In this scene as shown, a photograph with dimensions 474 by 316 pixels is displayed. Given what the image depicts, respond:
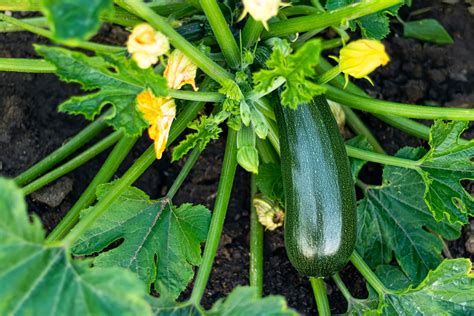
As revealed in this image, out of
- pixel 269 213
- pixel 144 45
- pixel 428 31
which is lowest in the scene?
pixel 269 213

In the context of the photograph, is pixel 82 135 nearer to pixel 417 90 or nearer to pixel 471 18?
pixel 417 90

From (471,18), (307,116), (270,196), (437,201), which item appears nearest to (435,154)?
(437,201)

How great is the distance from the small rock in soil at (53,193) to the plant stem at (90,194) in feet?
0.88

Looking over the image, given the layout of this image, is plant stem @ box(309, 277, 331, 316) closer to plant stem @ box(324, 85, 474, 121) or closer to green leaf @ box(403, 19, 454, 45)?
plant stem @ box(324, 85, 474, 121)

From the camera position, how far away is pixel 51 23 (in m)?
1.66

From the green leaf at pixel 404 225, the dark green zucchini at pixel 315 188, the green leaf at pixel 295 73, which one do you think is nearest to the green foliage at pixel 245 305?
the dark green zucchini at pixel 315 188

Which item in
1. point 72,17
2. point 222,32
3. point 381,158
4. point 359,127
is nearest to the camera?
point 72,17

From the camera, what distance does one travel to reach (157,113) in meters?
2.09

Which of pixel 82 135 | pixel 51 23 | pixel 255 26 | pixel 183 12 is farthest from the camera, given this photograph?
pixel 82 135

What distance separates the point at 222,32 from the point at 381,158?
0.74 metres

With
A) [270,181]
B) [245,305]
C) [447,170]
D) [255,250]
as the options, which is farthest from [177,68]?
[447,170]

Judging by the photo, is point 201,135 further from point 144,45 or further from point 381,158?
point 381,158

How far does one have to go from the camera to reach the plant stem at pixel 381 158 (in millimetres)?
2467

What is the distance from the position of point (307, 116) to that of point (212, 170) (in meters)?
0.79
